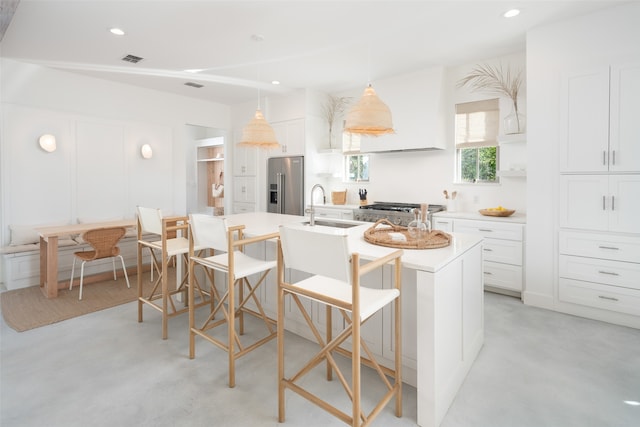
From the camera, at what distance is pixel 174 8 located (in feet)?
9.58

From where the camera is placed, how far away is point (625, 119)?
9.48 ft

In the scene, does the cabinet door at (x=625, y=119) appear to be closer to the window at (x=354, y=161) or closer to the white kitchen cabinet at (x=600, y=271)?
the white kitchen cabinet at (x=600, y=271)

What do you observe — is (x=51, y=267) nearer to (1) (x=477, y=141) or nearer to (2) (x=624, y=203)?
(1) (x=477, y=141)

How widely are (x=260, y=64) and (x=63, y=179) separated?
3.16 meters

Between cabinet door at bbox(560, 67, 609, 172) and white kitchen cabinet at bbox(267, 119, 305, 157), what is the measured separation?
11.6 ft

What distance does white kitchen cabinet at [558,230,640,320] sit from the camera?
2.90m

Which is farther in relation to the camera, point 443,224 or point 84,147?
point 84,147

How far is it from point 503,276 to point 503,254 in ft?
0.81

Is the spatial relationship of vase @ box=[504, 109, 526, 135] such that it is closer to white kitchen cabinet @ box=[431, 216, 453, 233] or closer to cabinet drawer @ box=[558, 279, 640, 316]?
white kitchen cabinet @ box=[431, 216, 453, 233]

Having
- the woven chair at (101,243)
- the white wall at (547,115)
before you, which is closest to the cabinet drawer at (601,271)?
the white wall at (547,115)

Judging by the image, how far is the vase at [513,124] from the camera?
3.88m

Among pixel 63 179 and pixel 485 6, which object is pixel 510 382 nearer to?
pixel 485 6

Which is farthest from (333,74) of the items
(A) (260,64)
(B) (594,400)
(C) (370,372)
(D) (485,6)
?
→ (B) (594,400)

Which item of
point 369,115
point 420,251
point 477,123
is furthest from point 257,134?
point 477,123
